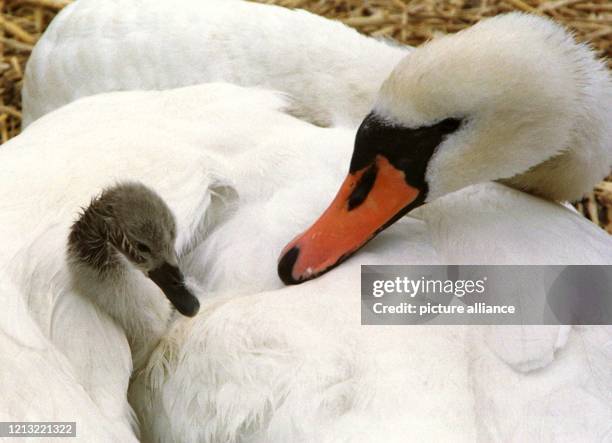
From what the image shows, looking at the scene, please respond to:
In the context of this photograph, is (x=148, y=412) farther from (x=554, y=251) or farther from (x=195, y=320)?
(x=554, y=251)

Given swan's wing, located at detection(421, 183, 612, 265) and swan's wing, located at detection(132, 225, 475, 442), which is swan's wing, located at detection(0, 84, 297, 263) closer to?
swan's wing, located at detection(132, 225, 475, 442)

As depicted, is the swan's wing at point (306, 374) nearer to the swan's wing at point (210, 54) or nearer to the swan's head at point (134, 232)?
the swan's head at point (134, 232)

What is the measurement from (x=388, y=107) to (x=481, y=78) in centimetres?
12

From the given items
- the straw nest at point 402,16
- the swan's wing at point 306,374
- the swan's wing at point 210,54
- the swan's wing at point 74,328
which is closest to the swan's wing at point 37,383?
the swan's wing at point 74,328

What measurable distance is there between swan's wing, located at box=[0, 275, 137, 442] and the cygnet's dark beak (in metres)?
0.15

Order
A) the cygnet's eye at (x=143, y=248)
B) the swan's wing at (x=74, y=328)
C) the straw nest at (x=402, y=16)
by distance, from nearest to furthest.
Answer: the swan's wing at (x=74, y=328), the cygnet's eye at (x=143, y=248), the straw nest at (x=402, y=16)

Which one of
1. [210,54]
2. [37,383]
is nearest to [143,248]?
[37,383]

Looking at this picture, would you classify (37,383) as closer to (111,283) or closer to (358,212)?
(111,283)

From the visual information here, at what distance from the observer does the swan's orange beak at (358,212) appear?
1418mm

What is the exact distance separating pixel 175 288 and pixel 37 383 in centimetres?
22

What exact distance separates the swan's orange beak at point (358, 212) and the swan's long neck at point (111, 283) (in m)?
0.19

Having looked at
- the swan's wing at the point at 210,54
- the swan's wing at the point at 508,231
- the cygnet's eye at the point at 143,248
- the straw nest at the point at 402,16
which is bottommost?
the straw nest at the point at 402,16

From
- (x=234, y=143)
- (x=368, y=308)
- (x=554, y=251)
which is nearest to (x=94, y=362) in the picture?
(x=368, y=308)

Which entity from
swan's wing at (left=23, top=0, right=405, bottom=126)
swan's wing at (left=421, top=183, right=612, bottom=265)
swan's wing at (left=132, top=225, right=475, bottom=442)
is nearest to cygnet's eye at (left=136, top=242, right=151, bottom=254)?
swan's wing at (left=132, top=225, right=475, bottom=442)
